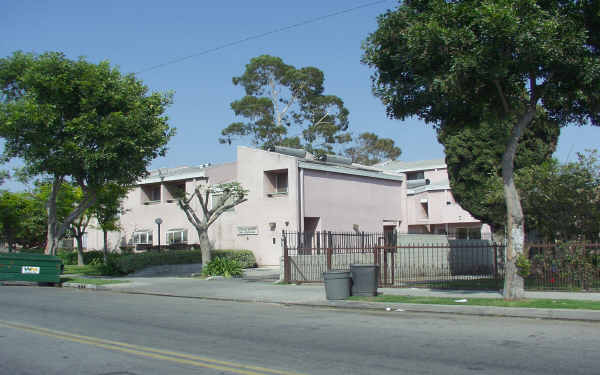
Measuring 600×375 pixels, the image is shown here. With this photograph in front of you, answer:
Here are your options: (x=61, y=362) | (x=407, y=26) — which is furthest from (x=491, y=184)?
(x=61, y=362)

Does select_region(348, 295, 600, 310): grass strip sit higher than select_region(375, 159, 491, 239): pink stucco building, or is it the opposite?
select_region(375, 159, 491, 239): pink stucco building

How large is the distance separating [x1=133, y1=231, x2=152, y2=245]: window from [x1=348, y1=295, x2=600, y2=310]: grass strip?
26927 mm

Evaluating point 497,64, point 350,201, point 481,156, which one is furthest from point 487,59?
point 350,201

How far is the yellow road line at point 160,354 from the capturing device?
7.41 metres

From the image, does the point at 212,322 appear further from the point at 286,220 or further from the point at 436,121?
the point at 286,220

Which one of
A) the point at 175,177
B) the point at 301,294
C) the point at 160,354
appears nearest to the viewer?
the point at 160,354

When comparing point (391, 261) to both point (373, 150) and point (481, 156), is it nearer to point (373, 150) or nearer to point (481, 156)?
point (481, 156)

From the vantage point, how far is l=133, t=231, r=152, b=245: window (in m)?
40.8

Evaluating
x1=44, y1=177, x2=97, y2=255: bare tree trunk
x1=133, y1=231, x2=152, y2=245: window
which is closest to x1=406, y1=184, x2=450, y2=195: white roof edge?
x1=133, y1=231, x2=152, y2=245: window

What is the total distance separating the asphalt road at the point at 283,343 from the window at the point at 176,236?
77.4 feet

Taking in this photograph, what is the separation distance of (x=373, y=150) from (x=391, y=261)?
150ft

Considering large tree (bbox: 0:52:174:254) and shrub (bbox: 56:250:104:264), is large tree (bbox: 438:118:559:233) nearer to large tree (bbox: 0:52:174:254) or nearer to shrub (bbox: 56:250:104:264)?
large tree (bbox: 0:52:174:254)

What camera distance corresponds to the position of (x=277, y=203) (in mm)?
33344

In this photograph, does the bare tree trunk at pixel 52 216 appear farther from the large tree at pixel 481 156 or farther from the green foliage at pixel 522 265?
the green foliage at pixel 522 265
